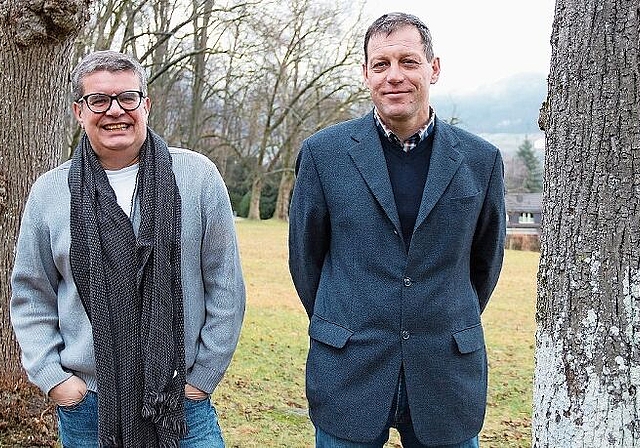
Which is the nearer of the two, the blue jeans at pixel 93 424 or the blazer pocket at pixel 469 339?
the blazer pocket at pixel 469 339

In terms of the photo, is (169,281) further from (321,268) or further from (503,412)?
(503,412)

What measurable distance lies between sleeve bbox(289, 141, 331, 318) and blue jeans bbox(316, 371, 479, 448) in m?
0.45

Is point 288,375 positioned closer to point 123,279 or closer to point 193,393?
point 193,393

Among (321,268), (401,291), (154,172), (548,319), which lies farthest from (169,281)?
(548,319)

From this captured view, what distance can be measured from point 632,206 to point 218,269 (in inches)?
52.9

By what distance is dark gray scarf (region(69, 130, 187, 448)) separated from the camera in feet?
8.30

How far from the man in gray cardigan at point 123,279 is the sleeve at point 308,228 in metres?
0.23

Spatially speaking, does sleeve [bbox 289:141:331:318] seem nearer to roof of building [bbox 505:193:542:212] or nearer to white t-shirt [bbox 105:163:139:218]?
white t-shirt [bbox 105:163:139:218]

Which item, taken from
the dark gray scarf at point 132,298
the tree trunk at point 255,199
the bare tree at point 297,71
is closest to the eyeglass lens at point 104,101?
the dark gray scarf at point 132,298

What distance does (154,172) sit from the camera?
2.61m

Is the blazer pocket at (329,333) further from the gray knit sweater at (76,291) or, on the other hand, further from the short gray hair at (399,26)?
the short gray hair at (399,26)

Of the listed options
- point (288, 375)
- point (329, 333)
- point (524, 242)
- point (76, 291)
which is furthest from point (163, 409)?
point (524, 242)

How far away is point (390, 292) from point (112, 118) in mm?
1068

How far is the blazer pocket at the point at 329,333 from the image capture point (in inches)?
99.3
